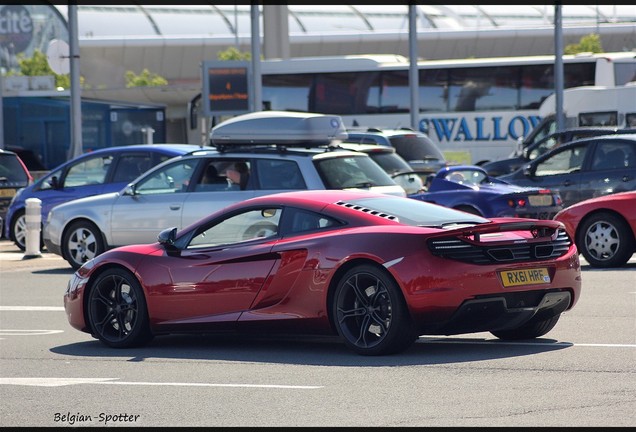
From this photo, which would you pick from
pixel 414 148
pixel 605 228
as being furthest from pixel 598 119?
pixel 605 228

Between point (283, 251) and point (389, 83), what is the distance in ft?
103

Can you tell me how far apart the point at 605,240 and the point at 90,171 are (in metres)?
8.45

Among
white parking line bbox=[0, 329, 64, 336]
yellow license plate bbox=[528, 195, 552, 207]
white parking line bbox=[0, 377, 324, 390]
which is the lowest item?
white parking line bbox=[0, 329, 64, 336]

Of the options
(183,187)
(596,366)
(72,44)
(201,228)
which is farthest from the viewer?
(72,44)

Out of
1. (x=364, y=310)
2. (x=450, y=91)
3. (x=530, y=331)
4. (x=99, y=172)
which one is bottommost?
(x=530, y=331)

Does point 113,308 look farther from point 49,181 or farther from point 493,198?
point 49,181

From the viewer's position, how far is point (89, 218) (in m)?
17.8

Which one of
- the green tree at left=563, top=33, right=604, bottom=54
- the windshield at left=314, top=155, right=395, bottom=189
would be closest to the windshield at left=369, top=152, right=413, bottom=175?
the windshield at left=314, top=155, right=395, bottom=189

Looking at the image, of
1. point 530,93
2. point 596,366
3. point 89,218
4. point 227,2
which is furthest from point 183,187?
point 227,2

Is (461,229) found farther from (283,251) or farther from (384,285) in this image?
(283,251)

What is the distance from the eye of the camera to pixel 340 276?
9508 millimetres

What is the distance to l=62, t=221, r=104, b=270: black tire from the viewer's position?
17.8 meters

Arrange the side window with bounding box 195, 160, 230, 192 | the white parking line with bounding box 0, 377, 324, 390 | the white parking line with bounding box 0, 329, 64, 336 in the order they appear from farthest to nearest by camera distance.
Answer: the side window with bounding box 195, 160, 230, 192 < the white parking line with bounding box 0, 329, 64, 336 < the white parking line with bounding box 0, 377, 324, 390

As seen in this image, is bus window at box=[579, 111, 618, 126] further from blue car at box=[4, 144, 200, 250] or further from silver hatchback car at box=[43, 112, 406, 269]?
silver hatchback car at box=[43, 112, 406, 269]
